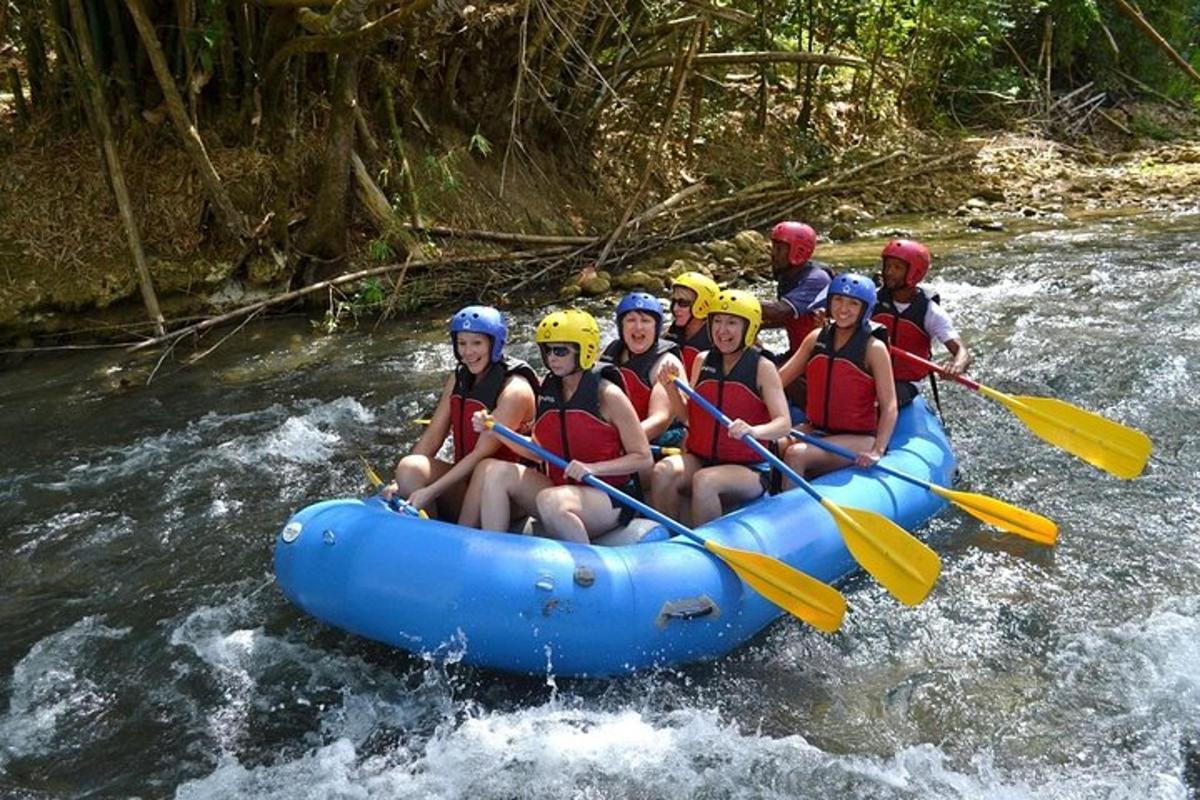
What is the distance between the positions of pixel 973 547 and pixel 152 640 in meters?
3.28

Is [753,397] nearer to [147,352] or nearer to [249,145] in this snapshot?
[147,352]

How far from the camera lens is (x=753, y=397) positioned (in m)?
4.48

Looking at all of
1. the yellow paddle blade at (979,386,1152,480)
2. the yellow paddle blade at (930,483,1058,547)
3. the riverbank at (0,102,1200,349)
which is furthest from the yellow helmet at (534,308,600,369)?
the riverbank at (0,102,1200,349)

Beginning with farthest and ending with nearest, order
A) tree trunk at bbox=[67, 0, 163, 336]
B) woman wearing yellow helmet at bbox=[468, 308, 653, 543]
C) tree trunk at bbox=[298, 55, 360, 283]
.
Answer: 1. tree trunk at bbox=[298, 55, 360, 283]
2. tree trunk at bbox=[67, 0, 163, 336]
3. woman wearing yellow helmet at bbox=[468, 308, 653, 543]

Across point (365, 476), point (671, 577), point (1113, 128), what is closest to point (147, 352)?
point (365, 476)

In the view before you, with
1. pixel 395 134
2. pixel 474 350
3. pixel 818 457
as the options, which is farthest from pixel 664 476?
pixel 395 134

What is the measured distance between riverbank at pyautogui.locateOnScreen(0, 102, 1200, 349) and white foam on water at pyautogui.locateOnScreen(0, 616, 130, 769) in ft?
12.7

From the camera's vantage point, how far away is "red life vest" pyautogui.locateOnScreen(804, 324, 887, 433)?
481 centimetres

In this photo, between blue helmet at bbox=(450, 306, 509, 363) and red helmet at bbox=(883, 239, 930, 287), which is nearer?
blue helmet at bbox=(450, 306, 509, 363)

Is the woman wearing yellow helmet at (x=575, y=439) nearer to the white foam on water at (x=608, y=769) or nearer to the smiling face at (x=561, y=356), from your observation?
the smiling face at (x=561, y=356)

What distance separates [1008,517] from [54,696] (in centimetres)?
354

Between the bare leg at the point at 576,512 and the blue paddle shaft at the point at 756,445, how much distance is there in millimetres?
571

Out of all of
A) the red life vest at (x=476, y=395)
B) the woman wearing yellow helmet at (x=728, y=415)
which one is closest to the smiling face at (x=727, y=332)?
the woman wearing yellow helmet at (x=728, y=415)

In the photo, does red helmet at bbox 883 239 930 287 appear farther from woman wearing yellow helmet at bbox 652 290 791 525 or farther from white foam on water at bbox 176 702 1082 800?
white foam on water at bbox 176 702 1082 800
